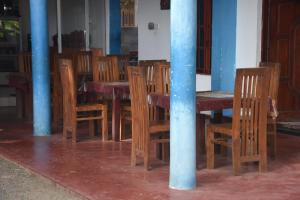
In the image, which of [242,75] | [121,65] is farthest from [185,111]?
[121,65]

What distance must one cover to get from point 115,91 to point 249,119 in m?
2.19

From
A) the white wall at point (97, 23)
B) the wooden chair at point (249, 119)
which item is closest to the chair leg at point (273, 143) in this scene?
the wooden chair at point (249, 119)

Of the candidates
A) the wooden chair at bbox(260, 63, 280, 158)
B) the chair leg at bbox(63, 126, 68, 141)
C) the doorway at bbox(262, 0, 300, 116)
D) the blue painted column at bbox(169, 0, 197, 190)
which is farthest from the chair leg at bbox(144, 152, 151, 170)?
the doorway at bbox(262, 0, 300, 116)

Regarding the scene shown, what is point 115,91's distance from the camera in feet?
24.0

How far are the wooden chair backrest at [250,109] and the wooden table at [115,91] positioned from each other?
81.2 inches

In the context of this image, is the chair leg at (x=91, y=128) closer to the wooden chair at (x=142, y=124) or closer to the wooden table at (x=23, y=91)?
the wooden table at (x=23, y=91)

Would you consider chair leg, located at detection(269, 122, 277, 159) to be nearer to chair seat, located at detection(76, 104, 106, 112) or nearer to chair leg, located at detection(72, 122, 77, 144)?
chair seat, located at detection(76, 104, 106, 112)

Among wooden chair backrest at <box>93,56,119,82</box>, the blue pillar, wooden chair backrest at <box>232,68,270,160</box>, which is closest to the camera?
wooden chair backrest at <box>232,68,270,160</box>

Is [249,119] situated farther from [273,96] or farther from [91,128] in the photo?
[91,128]

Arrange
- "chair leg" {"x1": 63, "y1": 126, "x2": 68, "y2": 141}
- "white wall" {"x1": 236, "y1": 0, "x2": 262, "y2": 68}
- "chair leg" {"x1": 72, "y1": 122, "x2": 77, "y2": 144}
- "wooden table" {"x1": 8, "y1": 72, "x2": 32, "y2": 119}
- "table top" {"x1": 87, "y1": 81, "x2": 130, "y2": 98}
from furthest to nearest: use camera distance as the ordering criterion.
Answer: "wooden table" {"x1": 8, "y1": 72, "x2": 32, "y2": 119} < "white wall" {"x1": 236, "y1": 0, "x2": 262, "y2": 68} < "chair leg" {"x1": 63, "y1": 126, "x2": 68, "y2": 141} < "chair leg" {"x1": 72, "y1": 122, "x2": 77, "y2": 144} < "table top" {"x1": 87, "y1": 81, "x2": 130, "y2": 98}

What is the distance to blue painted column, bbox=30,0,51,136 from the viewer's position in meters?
7.95

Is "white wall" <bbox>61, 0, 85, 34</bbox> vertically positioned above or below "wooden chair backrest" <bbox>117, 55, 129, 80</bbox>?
above

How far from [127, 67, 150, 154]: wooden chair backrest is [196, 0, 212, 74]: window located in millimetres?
3800

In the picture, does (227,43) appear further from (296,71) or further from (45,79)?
(45,79)
